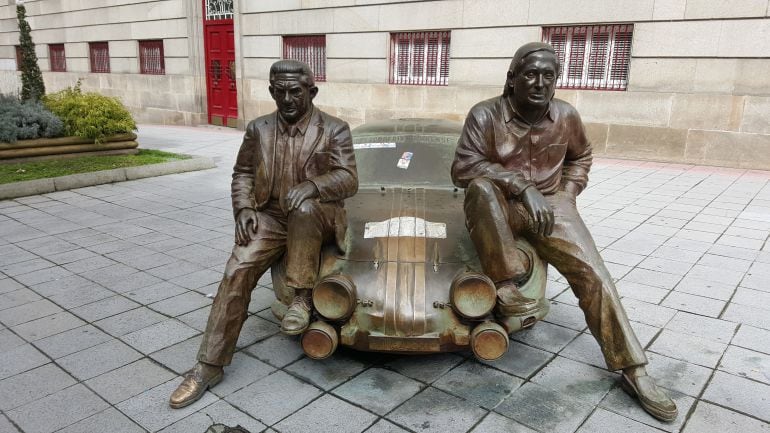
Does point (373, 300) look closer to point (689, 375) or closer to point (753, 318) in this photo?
point (689, 375)

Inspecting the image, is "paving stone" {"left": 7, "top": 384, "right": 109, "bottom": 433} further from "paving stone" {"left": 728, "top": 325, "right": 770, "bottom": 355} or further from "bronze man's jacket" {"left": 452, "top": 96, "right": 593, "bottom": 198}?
"paving stone" {"left": 728, "top": 325, "right": 770, "bottom": 355}

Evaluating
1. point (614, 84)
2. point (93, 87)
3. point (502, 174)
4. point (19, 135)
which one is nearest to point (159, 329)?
point (502, 174)

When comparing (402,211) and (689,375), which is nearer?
(689,375)

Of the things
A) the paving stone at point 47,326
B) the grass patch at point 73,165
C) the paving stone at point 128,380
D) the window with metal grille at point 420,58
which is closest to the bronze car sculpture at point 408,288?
the paving stone at point 128,380

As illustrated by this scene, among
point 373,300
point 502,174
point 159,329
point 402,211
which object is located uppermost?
point 502,174

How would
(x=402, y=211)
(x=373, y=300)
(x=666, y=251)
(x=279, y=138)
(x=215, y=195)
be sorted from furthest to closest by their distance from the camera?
(x=215, y=195) → (x=666, y=251) → (x=402, y=211) → (x=279, y=138) → (x=373, y=300)

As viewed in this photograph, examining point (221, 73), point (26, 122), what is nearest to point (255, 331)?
point (26, 122)

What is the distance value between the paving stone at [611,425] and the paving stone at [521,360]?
0.51 m

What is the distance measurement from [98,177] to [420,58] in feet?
24.3

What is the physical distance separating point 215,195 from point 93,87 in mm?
15613

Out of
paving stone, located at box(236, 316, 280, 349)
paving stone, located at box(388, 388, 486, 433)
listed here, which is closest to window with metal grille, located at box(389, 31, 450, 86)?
paving stone, located at box(236, 316, 280, 349)

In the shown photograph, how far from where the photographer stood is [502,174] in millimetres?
3441

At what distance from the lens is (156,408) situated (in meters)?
3.19

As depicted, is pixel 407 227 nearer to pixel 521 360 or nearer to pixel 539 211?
pixel 539 211
